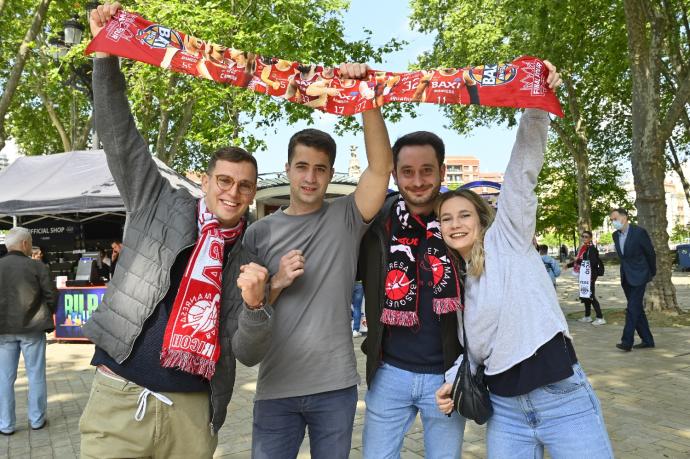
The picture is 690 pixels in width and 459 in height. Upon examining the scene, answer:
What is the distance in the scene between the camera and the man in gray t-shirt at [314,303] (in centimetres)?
229

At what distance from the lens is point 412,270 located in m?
2.49

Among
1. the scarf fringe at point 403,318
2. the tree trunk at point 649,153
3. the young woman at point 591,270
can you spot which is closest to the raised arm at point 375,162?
the scarf fringe at point 403,318

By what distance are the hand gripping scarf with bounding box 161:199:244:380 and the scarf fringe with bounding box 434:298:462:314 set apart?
976 mm

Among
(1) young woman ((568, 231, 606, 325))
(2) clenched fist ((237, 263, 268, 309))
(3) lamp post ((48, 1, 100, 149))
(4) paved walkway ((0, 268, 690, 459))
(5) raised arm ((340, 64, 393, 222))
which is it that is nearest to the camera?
(2) clenched fist ((237, 263, 268, 309))

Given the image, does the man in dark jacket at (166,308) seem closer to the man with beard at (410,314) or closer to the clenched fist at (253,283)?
the clenched fist at (253,283)

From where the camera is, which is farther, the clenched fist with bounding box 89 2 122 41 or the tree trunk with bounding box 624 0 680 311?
the tree trunk with bounding box 624 0 680 311

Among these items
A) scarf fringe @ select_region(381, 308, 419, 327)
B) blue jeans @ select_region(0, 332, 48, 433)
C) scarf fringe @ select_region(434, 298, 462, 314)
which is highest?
scarf fringe @ select_region(434, 298, 462, 314)

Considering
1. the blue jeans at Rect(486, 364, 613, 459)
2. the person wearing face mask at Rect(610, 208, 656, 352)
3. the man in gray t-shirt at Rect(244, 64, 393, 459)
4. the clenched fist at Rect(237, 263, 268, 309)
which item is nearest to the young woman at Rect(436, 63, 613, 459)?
the blue jeans at Rect(486, 364, 613, 459)

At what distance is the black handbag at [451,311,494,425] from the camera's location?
6.97 feet

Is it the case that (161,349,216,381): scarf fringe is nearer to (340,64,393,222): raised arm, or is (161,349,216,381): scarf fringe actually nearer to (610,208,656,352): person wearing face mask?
(340,64,393,222): raised arm

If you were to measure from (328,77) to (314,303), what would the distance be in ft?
3.51

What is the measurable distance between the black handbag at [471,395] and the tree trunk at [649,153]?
10.1 m

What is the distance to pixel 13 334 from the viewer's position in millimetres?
5246

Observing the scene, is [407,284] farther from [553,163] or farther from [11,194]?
[553,163]
